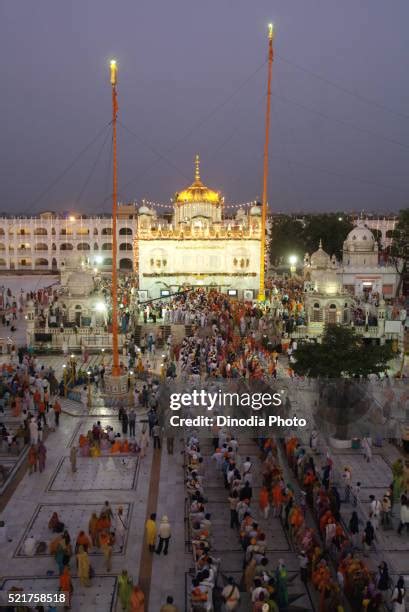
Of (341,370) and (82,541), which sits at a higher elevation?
(341,370)

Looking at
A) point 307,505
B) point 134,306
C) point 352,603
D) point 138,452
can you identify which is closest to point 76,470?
point 138,452

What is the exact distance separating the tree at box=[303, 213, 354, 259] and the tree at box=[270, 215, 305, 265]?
128cm

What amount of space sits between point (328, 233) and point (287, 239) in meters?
5.03

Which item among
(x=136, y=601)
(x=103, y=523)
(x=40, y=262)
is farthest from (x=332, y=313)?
(x=40, y=262)

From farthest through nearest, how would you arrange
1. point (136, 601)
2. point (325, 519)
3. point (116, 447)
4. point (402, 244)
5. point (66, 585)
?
point (402, 244) → point (116, 447) → point (325, 519) → point (66, 585) → point (136, 601)

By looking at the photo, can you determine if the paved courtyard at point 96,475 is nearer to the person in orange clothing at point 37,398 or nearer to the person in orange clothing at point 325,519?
the person in orange clothing at point 37,398

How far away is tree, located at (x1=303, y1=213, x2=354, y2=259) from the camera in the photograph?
A: 2073 inches

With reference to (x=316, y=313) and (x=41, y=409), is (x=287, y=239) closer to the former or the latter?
(x=316, y=313)

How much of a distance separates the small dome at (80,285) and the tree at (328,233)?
2762cm

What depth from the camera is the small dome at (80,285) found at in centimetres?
3059

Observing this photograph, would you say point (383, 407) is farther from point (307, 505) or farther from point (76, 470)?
point (76, 470)

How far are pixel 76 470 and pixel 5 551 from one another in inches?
145

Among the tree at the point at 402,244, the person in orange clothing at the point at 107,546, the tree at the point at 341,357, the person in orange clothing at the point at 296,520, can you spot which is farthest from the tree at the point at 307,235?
the person in orange clothing at the point at 107,546

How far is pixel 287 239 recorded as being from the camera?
5697 centimetres
